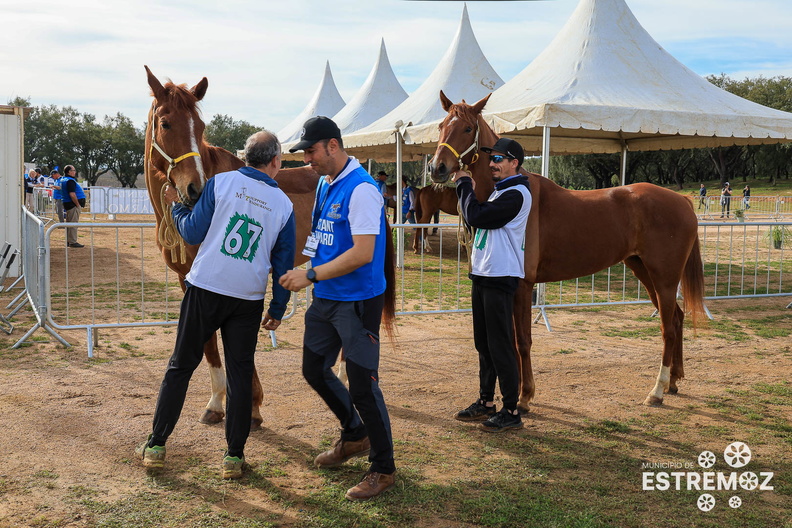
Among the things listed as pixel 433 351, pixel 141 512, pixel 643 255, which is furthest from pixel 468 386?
pixel 141 512

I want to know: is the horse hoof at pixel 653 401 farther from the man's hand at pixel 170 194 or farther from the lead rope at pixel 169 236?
the man's hand at pixel 170 194

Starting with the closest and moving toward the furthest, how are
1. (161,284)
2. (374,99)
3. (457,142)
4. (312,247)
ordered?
1. (312,247)
2. (457,142)
3. (161,284)
4. (374,99)

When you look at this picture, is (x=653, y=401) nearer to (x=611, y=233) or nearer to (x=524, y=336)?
(x=524, y=336)

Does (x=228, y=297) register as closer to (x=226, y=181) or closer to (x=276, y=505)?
(x=226, y=181)

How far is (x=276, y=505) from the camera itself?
338 cm

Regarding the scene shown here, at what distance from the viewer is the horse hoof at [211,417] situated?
4613 mm

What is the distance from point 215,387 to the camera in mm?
4734

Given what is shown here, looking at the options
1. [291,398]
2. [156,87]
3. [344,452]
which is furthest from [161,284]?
[344,452]

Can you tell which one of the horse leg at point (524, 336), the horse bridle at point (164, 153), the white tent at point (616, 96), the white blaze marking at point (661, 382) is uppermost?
the white tent at point (616, 96)

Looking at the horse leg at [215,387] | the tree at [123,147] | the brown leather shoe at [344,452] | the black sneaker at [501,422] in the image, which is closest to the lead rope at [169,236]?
the horse leg at [215,387]

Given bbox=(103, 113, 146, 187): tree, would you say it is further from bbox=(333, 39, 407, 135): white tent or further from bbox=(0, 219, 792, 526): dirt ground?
bbox=(0, 219, 792, 526): dirt ground

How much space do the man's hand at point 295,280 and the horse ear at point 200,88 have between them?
164cm

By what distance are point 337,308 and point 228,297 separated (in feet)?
2.06

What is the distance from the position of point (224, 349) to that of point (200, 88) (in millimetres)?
1773
